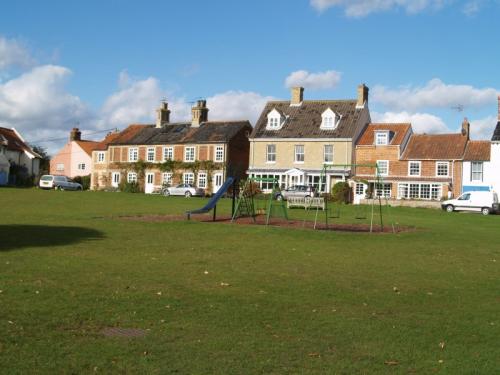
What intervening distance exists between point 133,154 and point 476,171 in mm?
36768

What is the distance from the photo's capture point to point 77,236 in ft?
62.3

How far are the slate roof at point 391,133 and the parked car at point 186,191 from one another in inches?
629

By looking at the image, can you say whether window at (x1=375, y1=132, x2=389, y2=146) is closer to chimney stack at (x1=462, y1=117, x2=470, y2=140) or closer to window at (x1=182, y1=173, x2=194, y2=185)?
chimney stack at (x1=462, y1=117, x2=470, y2=140)

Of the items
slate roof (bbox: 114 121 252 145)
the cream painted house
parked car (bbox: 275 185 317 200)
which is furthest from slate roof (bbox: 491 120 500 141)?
slate roof (bbox: 114 121 252 145)

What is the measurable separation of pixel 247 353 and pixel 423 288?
5928 mm

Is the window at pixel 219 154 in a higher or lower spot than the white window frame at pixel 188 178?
higher

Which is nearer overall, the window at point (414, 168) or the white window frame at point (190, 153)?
the window at point (414, 168)

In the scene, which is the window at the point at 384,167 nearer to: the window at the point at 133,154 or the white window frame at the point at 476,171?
the white window frame at the point at 476,171

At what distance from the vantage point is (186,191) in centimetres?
5944

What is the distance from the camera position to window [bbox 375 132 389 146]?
190ft

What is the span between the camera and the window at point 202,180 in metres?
64.9

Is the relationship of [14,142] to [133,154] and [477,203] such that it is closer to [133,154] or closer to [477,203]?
[133,154]

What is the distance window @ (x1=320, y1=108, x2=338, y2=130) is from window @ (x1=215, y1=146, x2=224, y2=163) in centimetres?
1068

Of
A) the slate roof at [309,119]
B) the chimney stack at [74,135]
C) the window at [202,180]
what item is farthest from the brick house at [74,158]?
the slate roof at [309,119]
